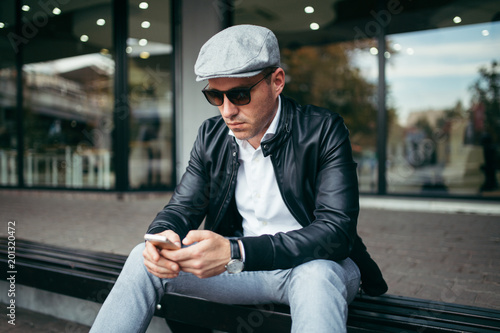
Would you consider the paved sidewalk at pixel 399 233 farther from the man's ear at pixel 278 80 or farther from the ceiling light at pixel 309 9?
the ceiling light at pixel 309 9

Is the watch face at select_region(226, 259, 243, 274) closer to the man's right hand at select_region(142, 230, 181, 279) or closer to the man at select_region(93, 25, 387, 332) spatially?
the man at select_region(93, 25, 387, 332)

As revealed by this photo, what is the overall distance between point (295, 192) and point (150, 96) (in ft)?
23.9

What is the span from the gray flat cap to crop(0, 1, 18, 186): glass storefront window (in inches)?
358

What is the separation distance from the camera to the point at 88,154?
8.98 meters

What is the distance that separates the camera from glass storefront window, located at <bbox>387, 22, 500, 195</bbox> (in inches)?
339

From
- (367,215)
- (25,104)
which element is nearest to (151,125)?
(25,104)

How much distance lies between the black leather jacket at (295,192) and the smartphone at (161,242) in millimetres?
276

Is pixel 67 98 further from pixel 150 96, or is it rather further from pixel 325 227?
pixel 325 227

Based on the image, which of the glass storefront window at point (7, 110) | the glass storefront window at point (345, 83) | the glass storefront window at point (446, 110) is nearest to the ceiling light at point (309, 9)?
the glass storefront window at point (345, 83)

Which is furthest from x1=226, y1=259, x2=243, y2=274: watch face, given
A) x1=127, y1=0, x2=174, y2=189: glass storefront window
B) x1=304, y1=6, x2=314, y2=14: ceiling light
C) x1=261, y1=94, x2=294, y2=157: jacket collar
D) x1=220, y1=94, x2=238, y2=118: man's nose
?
x1=304, y1=6, x2=314, y2=14: ceiling light

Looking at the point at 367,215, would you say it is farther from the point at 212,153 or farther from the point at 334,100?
the point at 334,100

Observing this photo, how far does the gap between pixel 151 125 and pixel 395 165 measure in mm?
5940

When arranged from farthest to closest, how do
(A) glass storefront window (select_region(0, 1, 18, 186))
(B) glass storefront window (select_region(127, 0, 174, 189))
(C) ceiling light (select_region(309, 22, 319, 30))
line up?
(A) glass storefront window (select_region(0, 1, 18, 186)) → (C) ceiling light (select_region(309, 22, 319, 30)) → (B) glass storefront window (select_region(127, 0, 174, 189))

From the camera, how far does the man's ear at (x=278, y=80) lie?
6.01 feet
